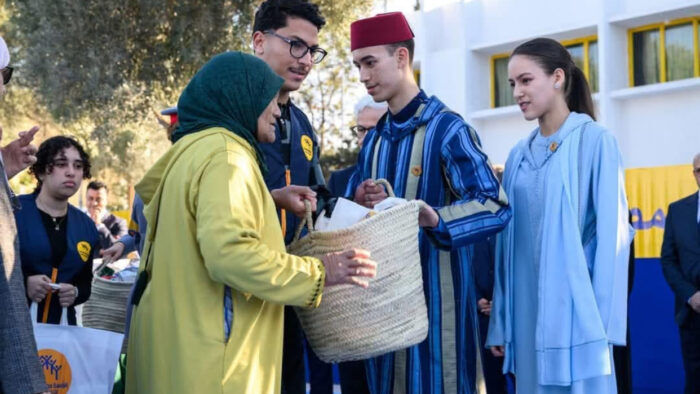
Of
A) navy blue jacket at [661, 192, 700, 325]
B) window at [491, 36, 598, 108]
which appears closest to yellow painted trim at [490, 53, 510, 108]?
window at [491, 36, 598, 108]

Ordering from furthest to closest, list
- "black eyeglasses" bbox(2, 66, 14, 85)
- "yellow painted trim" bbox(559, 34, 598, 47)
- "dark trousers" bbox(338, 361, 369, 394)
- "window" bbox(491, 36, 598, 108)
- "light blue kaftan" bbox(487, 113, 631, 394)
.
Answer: "window" bbox(491, 36, 598, 108) < "yellow painted trim" bbox(559, 34, 598, 47) < "dark trousers" bbox(338, 361, 369, 394) < "light blue kaftan" bbox(487, 113, 631, 394) < "black eyeglasses" bbox(2, 66, 14, 85)

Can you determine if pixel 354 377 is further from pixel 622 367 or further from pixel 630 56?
pixel 630 56

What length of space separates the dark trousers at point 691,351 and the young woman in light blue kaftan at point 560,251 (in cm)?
333

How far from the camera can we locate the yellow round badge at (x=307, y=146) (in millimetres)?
4148

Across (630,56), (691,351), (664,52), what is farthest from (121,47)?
(691,351)

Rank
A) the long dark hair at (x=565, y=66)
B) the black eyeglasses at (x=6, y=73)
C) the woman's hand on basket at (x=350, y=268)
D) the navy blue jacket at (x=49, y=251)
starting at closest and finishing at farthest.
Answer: the woman's hand on basket at (x=350, y=268), the black eyeglasses at (x=6, y=73), the long dark hair at (x=565, y=66), the navy blue jacket at (x=49, y=251)

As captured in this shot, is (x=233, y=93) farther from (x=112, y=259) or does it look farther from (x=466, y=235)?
(x=112, y=259)

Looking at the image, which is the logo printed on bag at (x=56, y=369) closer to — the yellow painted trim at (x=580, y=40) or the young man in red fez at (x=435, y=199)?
the young man in red fez at (x=435, y=199)

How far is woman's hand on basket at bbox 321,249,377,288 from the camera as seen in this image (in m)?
3.08

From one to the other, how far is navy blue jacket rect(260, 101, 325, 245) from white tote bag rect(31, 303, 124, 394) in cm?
130

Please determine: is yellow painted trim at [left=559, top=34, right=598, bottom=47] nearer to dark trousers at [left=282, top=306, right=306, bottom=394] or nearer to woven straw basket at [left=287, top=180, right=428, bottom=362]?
dark trousers at [left=282, top=306, right=306, bottom=394]

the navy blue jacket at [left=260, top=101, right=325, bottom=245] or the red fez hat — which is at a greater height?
the red fez hat

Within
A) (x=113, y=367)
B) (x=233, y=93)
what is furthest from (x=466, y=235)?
(x=113, y=367)

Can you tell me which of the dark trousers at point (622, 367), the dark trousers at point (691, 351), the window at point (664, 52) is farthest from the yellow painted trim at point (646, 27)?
the dark trousers at point (622, 367)
